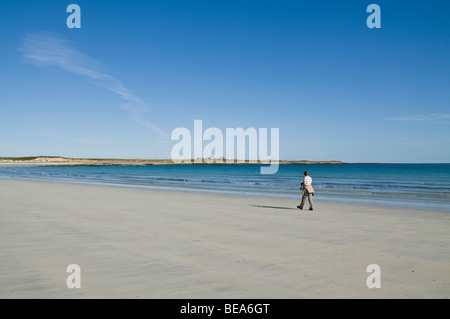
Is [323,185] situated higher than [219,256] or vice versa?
[219,256]

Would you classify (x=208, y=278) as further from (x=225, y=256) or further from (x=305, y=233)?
(x=305, y=233)

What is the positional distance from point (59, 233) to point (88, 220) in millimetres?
2386

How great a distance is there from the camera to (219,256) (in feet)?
25.1

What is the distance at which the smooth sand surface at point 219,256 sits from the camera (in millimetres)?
5680

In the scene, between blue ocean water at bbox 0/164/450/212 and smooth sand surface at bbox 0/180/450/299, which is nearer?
smooth sand surface at bbox 0/180/450/299

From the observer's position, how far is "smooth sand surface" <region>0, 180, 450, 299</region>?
5.68 m

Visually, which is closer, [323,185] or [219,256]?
[219,256]

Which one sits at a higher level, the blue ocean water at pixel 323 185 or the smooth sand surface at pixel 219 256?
the smooth sand surface at pixel 219 256

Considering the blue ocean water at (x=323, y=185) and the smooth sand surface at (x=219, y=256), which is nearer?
the smooth sand surface at (x=219, y=256)

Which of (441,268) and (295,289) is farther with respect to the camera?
(441,268)

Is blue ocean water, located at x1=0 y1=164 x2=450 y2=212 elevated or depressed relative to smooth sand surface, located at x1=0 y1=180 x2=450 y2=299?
depressed
